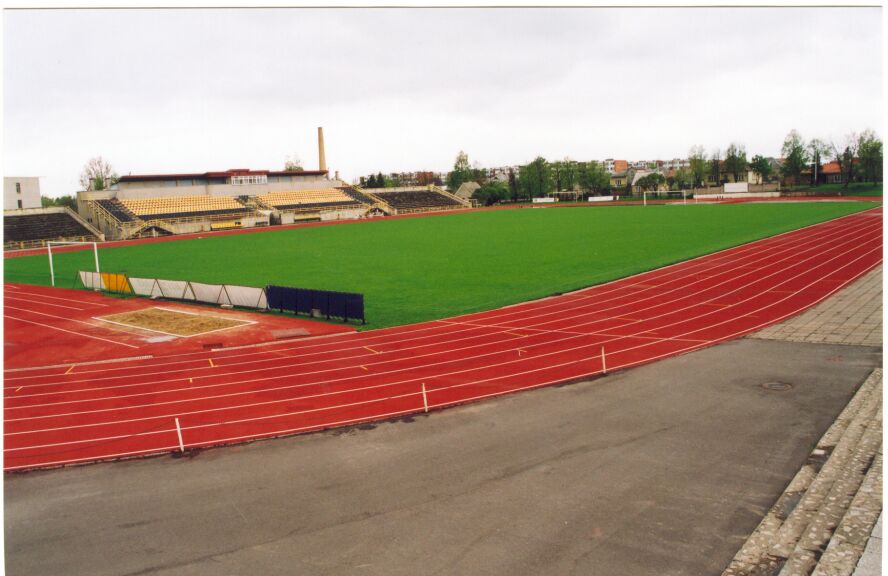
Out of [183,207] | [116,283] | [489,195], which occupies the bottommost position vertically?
[116,283]

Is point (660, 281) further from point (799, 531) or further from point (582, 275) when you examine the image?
point (799, 531)

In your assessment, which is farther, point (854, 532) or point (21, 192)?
point (21, 192)

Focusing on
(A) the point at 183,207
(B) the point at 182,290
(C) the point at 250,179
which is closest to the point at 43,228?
(A) the point at 183,207

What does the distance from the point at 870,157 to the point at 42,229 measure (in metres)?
98.4

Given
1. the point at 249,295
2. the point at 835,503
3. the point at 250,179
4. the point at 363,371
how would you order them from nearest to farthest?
the point at 835,503 → the point at 363,371 → the point at 249,295 → the point at 250,179

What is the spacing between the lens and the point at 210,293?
24.3m

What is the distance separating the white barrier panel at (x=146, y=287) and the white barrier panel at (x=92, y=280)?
2.55 metres

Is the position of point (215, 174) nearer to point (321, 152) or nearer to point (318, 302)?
point (321, 152)

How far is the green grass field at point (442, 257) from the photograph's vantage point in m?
24.2

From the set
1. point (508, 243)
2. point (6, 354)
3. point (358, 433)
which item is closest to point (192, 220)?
point (508, 243)

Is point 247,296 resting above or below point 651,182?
below

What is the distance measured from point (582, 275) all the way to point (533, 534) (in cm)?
1990

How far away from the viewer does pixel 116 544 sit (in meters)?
7.59

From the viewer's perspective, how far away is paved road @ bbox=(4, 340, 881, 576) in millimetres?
7066
